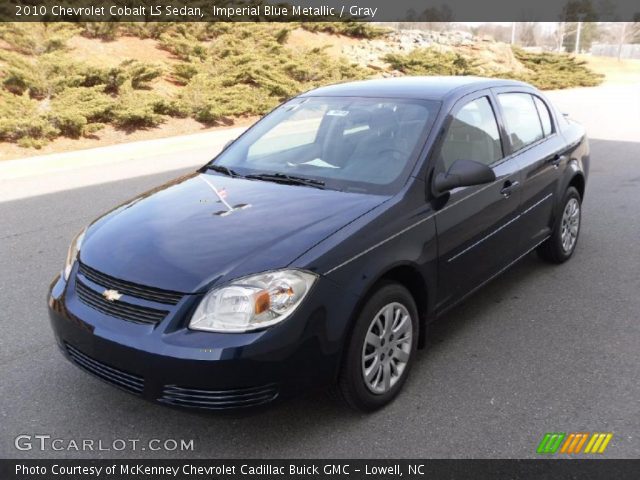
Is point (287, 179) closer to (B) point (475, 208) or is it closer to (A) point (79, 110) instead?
(B) point (475, 208)

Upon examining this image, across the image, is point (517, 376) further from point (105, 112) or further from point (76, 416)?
point (105, 112)

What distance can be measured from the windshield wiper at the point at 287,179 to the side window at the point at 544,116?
237 cm

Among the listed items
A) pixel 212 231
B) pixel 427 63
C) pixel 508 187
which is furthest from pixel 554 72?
pixel 212 231

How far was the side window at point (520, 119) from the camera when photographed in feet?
14.6

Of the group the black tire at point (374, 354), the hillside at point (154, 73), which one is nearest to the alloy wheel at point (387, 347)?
the black tire at point (374, 354)

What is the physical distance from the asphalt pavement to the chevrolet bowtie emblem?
614 millimetres

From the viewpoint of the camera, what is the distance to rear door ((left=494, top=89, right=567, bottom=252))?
445 cm

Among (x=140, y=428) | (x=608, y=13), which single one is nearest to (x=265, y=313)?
(x=140, y=428)

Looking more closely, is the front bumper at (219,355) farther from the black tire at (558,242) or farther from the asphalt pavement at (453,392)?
the black tire at (558,242)

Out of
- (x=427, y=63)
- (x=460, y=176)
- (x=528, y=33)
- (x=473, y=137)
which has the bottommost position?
(x=427, y=63)

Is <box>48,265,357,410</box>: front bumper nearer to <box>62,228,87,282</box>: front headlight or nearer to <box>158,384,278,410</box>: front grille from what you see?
<box>158,384,278,410</box>: front grille

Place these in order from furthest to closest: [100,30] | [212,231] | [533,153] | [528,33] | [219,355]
→ [528,33]
[100,30]
[533,153]
[212,231]
[219,355]

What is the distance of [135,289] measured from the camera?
9.16ft

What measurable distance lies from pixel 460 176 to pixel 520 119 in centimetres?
152
